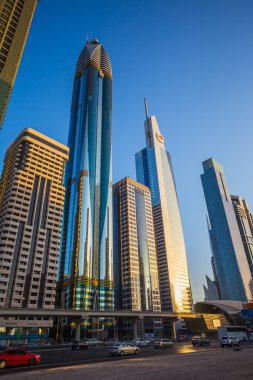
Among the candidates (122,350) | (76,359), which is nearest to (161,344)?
(122,350)

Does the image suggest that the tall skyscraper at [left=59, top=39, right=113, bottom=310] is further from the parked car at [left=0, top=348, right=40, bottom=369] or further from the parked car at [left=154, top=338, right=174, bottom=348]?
the parked car at [left=0, top=348, right=40, bottom=369]

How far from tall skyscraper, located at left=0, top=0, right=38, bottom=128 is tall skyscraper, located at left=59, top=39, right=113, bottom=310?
77.4m

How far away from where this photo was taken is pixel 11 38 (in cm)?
9294

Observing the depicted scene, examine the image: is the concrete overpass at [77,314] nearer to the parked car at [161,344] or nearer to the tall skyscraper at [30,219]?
the tall skyscraper at [30,219]

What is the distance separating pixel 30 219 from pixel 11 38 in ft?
246

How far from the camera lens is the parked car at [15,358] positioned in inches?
911

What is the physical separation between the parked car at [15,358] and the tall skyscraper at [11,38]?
7453cm

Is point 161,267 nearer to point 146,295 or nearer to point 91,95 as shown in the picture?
point 146,295

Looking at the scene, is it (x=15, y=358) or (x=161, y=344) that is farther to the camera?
(x=161, y=344)

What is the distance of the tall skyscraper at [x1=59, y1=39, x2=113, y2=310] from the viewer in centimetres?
13800

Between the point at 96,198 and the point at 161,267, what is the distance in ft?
246

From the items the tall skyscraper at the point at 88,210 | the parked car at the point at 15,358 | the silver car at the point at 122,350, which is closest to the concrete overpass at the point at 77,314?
the tall skyscraper at the point at 88,210

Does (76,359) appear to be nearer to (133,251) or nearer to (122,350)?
(122,350)

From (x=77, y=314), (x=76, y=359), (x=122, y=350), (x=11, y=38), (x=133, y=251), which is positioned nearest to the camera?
(x=76, y=359)
